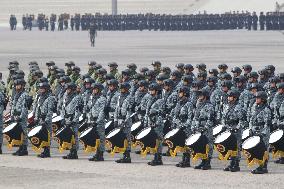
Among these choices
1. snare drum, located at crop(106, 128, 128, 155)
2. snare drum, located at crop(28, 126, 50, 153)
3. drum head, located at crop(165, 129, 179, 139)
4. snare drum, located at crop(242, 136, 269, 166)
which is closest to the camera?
snare drum, located at crop(242, 136, 269, 166)

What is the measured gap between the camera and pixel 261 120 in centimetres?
2798

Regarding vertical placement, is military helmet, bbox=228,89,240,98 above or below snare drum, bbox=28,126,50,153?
above

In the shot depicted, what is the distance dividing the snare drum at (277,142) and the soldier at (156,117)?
2.73 metres

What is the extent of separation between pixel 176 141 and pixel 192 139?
0.68m

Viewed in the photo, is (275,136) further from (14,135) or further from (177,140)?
(14,135)

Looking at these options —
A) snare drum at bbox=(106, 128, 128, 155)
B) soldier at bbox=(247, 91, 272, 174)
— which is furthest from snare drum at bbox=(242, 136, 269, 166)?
snare drum at bbox=(106, 128, 128, 155)

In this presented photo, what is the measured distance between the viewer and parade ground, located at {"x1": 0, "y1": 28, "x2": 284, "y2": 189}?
2633cm

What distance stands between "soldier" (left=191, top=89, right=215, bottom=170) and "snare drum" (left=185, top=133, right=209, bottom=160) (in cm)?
13

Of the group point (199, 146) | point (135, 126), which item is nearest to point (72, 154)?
point (135, 126)

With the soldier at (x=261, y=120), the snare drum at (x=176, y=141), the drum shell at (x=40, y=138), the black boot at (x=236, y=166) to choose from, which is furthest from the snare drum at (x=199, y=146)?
the drum shell at (x=40, y=138)

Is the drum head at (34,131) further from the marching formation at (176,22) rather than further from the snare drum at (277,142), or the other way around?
the marching formation at (176,22)

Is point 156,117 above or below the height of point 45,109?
below

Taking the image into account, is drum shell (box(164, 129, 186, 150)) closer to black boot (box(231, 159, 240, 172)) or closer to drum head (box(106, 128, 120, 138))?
black boot (box(231, 159, 240, 172))

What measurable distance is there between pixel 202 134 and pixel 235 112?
3.05 feet
